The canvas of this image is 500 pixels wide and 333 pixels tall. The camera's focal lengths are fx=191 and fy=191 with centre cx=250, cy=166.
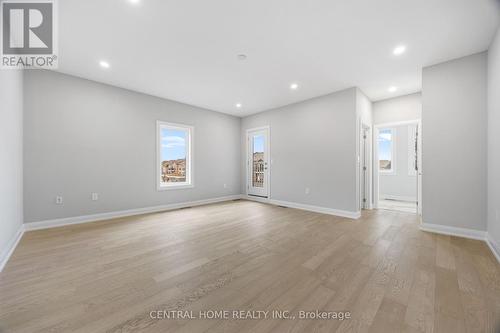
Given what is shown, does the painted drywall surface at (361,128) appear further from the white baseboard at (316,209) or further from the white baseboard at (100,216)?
the white baseboard at (100,216)

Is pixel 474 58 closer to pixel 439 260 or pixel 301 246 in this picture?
pixel 439 260

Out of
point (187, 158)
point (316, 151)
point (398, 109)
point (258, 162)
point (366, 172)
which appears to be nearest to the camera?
point (398, 109)

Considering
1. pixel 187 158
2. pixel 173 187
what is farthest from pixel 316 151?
pixel 173 187

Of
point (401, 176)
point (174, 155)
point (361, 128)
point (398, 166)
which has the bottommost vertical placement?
point (401, 176)

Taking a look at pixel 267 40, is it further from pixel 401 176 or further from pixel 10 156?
pixel 401 176

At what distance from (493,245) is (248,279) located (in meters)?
3.10

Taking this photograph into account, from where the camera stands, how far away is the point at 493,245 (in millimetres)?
2373

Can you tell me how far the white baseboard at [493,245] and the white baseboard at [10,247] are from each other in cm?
541

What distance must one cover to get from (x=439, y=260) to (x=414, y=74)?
3028 millimetres

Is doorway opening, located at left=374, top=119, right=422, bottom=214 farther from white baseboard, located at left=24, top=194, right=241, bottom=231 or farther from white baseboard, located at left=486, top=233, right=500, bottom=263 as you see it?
white baseboard, located at left=24, top=194, right=241, bottom=231

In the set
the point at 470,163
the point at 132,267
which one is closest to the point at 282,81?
the point at 470,163

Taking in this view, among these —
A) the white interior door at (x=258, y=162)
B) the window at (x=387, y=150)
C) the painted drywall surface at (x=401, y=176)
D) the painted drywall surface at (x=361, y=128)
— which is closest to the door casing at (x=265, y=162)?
the white interior door at (x=258, y=162)

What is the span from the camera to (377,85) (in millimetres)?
3801

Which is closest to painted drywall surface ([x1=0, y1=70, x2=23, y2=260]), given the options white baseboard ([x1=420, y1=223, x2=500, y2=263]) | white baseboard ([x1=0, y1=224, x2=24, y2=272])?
white baseboard ([x1=0, y1=224, x2=24, y2=272])
